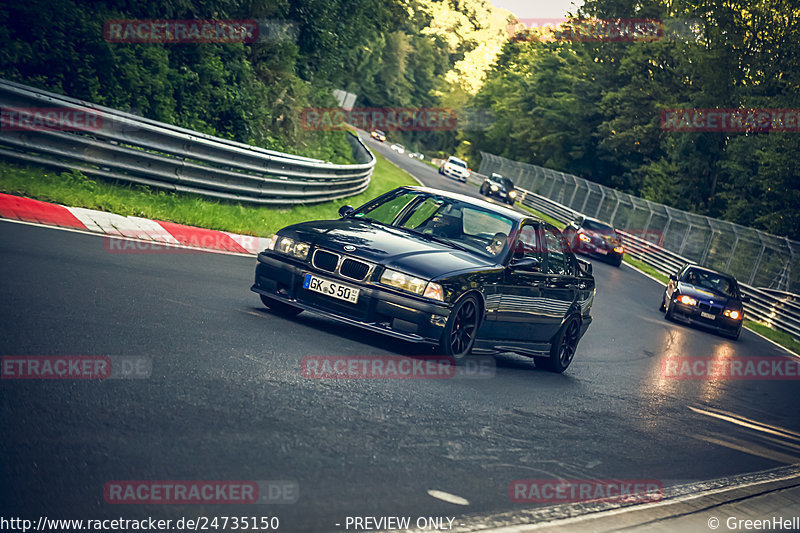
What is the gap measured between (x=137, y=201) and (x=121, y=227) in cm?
202

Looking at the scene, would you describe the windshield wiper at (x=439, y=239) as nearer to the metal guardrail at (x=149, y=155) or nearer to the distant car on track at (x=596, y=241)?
the metal guardrail at (x=149, y=155)

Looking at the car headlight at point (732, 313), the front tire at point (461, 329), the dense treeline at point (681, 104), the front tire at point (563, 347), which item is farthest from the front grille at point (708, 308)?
the dense treeline at point (681, 104)

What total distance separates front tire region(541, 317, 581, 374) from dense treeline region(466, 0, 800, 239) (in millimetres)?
35809

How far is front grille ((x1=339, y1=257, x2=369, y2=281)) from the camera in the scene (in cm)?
798

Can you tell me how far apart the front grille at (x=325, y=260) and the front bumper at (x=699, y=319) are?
15127 millimetres

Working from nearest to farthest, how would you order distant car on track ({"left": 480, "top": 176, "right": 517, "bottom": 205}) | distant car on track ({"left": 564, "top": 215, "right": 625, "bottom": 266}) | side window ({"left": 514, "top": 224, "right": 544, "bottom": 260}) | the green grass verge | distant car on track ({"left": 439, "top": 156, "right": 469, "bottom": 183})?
side window ({"left": 514, "top": 224, "right": 544, "bottom": 260}) < the green grass verge < distant car on track ({"left": 564, "top": 215, "right": 625, "bottom": 266}) < distant car on track ({"left": 480, "top": 176, "right": 517, "bottom": 205}) < distant car on track ({"left": 439, "top": 156, "right": 469, "bottom": 183})

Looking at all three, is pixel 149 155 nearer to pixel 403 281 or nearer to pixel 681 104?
pixel 403 281

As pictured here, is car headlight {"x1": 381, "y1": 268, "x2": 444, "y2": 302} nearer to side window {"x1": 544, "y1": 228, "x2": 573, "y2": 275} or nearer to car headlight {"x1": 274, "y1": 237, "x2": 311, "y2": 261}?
car headlight {"x1": 274, "y1": 237, "x2": 311, "y2": 261}

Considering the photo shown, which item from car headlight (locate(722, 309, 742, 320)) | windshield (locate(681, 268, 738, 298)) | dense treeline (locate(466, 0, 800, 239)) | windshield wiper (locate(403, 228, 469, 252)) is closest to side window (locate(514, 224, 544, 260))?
windshield wiper (locate(403, 228, 469, 252))

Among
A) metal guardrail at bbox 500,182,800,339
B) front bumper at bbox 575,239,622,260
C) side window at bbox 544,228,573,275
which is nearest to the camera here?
side window at bbox 544,228,573,275

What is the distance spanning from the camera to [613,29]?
72625 mm

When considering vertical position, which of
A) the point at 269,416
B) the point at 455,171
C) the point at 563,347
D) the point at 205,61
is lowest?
the point at 269,416

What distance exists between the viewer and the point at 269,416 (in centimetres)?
536

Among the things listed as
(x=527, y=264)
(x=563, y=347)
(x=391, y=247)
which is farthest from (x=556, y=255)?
(x=391, y=247)
